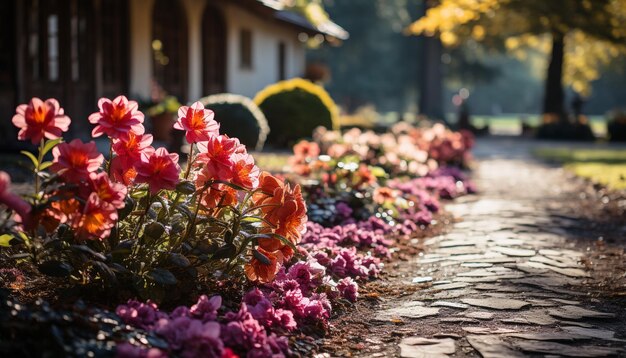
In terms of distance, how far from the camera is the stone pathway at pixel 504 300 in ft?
13.7

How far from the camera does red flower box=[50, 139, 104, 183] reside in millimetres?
3859

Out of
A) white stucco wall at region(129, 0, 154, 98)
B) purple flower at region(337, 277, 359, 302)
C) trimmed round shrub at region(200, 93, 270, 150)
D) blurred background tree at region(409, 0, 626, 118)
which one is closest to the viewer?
purple flower at region(337, 277, 359, 302)

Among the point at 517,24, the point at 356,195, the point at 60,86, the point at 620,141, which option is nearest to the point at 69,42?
the point at 60,86

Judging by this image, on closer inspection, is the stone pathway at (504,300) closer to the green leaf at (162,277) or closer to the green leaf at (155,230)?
the green leaf at (162,277)

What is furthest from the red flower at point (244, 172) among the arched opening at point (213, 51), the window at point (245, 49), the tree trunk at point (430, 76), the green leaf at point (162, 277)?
the tree trunk at point (430, 76)

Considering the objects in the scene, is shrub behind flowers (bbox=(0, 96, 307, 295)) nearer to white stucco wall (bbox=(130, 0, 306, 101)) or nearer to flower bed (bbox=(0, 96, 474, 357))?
flower bed (bbox=(0, 96, 474, 357))

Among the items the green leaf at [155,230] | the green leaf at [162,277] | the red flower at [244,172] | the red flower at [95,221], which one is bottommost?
the green leaf at [162,277]

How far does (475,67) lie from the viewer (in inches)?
1989

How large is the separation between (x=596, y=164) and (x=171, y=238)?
1299 cm

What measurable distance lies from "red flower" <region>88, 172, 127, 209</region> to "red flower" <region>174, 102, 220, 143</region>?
2.19ft

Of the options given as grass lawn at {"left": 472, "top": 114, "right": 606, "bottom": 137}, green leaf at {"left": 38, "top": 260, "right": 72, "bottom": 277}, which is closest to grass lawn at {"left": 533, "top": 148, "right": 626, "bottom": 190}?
green leaf at {"left": 38, "top": 260, "right": 72, "bottom": 277}

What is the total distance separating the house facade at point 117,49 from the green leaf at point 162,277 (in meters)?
9.11

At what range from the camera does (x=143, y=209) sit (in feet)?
14.4

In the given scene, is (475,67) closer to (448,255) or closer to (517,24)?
(517,24)
